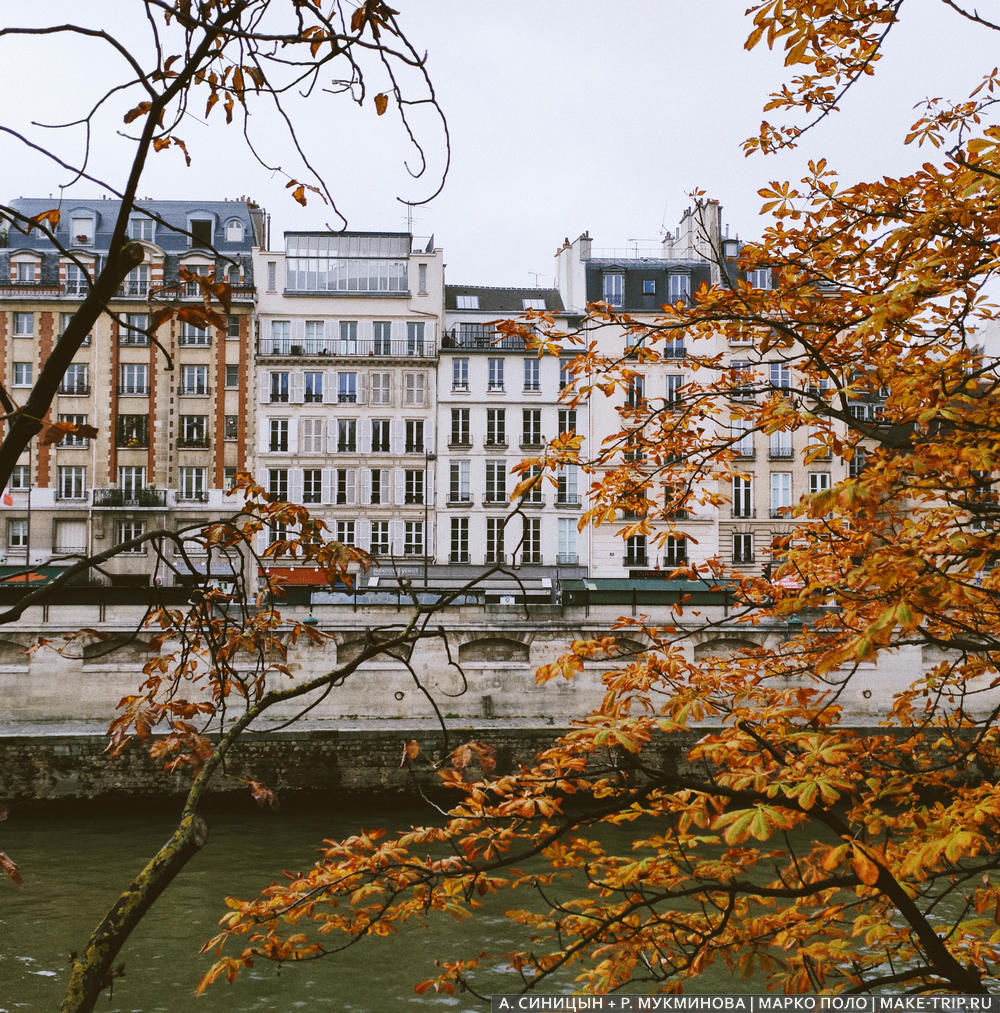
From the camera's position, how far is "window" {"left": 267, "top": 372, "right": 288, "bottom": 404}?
42562 mm

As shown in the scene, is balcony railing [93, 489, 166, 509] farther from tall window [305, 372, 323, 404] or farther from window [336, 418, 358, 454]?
window [336, 418, 358, 454]

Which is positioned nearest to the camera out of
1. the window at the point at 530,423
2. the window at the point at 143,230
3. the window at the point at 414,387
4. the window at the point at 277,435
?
the window at the point at 277,435

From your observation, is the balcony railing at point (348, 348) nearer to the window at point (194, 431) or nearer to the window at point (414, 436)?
the window at point (414, 436)

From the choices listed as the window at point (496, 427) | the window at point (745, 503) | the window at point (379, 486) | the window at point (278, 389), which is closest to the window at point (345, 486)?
the window at point (379, 486)

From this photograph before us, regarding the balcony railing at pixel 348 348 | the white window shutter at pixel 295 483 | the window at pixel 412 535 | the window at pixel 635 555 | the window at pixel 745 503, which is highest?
the balcony railing at pixel 348 348

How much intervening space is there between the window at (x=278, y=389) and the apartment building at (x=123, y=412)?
1046 millimetres

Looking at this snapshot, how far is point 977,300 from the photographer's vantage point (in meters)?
5.15

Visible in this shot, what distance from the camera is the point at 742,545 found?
43.2m

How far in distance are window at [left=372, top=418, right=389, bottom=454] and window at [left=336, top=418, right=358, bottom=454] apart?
751 mm

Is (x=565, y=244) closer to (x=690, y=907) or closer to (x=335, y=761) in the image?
(x=335, y=761)

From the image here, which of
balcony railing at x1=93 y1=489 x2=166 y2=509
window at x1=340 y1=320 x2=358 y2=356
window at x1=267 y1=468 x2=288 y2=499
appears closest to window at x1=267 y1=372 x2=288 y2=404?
window at x1=340 y1=320 x2=358 y2=356

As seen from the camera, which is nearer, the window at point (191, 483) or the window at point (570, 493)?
the window at point (191, 483)

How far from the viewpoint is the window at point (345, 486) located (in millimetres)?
42438

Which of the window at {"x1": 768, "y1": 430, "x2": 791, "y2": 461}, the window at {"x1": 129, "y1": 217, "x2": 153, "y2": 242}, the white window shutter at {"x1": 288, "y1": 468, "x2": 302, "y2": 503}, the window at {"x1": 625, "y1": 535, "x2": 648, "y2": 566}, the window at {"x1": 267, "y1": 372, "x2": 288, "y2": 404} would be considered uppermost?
the window at {"x1": 129, "y1": 217, "x2": 153, "y2": 242}
